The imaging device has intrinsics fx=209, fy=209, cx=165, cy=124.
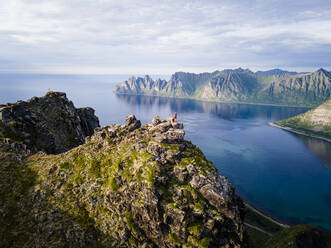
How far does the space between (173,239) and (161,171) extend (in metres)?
15.7

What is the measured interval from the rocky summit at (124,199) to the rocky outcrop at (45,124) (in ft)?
63.3

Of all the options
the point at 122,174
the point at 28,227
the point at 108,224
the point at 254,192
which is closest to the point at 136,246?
the point at 108,224

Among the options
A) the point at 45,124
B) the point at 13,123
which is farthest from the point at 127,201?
the point at 45,124

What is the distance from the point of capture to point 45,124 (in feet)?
312

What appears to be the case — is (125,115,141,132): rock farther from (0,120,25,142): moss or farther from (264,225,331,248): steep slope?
(264,225,331,248): steep slope

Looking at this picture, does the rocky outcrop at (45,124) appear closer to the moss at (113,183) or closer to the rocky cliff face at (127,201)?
the rocky cliff face at (127,201)

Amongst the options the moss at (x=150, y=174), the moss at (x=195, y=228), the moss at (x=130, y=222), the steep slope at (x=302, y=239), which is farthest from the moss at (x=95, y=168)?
the steep slope at (x=302, y=239)

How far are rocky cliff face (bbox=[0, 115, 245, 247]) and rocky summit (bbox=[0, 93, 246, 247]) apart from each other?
215 millimetres

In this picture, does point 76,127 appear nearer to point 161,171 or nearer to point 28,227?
point 28,227

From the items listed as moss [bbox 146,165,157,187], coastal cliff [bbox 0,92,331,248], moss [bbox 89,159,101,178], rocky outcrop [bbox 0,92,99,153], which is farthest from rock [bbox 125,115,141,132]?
rocky outcrop [bbox 0,92,99,153]

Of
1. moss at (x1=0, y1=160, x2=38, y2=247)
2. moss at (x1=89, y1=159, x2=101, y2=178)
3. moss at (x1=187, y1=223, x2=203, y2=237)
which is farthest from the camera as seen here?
moss at (x1=89, y1=159, x2=101, y2=178)

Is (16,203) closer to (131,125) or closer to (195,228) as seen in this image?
(131,125)

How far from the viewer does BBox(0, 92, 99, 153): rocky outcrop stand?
8371 centimetres

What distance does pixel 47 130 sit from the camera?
93.7 meters
